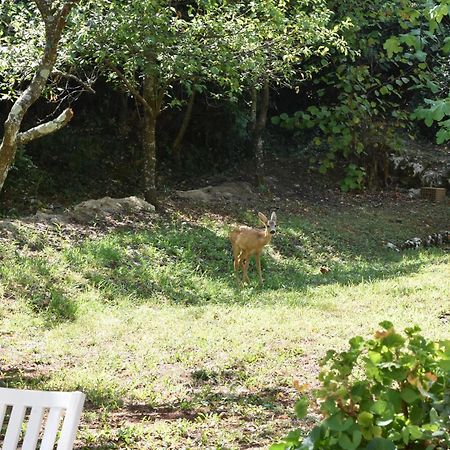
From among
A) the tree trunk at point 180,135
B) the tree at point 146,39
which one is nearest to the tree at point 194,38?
the tree at point 146,39

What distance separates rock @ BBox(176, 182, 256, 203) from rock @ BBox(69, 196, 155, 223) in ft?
4.99

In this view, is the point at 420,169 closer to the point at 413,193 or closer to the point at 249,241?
the point at 413,193

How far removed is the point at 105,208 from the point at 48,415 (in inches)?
378

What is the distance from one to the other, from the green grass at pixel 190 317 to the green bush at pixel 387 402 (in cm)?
214

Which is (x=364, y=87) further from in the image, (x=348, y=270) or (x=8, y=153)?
(x=8, y=153)

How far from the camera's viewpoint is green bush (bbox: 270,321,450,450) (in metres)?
2.23

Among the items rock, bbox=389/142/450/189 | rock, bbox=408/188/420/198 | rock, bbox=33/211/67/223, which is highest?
rock, bbox=389/142/450/189

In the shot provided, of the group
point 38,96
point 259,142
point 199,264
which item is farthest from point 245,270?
point 259,142

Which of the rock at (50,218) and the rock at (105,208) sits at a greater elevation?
the rock at (105,208)

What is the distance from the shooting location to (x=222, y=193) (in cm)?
1410

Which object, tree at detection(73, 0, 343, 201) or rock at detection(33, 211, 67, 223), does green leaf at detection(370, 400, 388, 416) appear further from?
rock at detection(33, 211, 67, 223)

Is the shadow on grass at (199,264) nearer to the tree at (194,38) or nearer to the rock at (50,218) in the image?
the rock at (50,218)

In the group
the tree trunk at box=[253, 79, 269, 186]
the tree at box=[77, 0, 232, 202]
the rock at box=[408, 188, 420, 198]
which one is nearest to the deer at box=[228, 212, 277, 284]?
the tree at box=[77, 0, 232, 202]

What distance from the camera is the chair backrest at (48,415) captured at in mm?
1958
